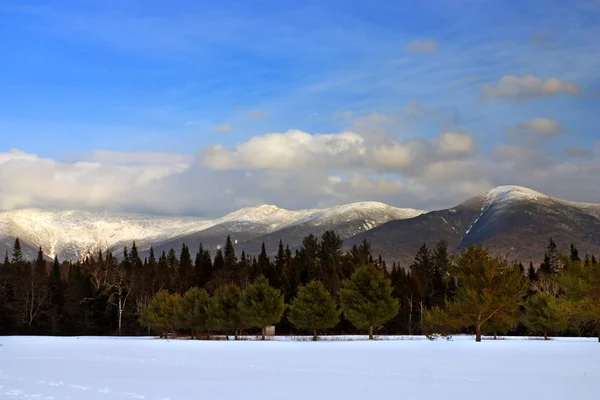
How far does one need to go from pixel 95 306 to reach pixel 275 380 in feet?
375

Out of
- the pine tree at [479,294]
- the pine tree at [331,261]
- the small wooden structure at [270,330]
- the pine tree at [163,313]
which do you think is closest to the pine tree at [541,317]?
the pine tree at [479,294]

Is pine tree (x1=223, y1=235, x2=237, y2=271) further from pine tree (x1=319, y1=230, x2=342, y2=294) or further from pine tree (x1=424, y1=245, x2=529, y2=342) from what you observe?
pine tree (x1=424, y1=245, x2=529, y2=342)

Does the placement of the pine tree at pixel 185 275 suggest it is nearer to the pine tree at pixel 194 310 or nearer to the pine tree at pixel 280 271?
the pine tree at pixel 280 271

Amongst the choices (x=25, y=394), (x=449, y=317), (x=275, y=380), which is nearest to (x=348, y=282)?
(x=449, y=317)

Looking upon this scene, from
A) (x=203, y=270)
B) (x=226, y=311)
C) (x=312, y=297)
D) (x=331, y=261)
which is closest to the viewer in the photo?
(x=312, y=297)

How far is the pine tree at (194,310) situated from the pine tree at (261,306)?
9266 mm

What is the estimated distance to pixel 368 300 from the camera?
89.9 meters

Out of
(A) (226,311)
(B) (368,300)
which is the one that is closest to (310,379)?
(B) (368,300)

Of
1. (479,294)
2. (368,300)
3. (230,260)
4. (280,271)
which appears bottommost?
(368,300)

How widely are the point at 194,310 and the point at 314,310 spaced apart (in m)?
22.2

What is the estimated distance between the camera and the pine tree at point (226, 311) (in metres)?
97.9

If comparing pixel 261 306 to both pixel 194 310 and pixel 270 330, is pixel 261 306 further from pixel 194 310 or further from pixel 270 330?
pixel 194 310

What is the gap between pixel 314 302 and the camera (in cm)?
9181

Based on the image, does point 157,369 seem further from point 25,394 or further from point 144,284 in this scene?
point 144,284
